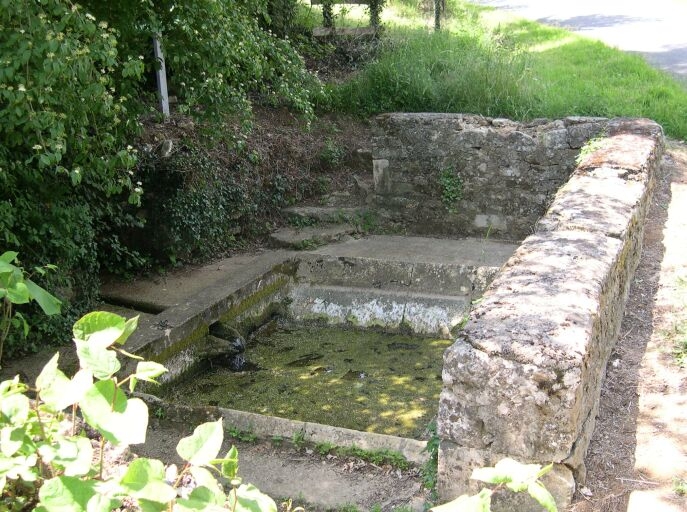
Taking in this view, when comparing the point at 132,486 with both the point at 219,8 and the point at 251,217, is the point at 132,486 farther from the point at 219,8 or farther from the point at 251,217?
the point at 251,217

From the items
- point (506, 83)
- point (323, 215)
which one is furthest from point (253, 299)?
point (506, 83)

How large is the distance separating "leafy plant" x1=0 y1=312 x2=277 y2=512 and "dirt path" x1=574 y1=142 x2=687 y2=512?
6.31ft

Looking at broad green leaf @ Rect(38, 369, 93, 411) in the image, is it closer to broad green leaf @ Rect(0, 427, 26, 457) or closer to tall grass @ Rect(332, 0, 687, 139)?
broad green leaf @ Rect(0, 427, 26, 457)

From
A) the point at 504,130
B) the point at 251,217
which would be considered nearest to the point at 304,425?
the point at 251,217

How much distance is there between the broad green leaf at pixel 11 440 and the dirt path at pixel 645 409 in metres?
2.16

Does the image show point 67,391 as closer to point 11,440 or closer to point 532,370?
point 11,440

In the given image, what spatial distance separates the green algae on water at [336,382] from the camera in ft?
17.4

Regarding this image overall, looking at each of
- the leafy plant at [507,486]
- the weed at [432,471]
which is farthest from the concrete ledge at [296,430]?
the leafy plant at [507,486]

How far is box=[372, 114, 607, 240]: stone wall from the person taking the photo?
762 cm

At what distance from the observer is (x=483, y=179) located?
313 inches

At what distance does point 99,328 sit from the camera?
1.54 meters

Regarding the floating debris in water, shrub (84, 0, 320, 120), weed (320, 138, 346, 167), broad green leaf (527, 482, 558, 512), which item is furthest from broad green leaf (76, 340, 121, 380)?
weed (320, 138, 346, 167)

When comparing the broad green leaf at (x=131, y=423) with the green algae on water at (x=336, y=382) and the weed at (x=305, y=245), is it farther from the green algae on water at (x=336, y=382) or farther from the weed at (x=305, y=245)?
the weed at (x=305, y=245)

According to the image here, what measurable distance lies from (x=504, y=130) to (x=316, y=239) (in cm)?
243
